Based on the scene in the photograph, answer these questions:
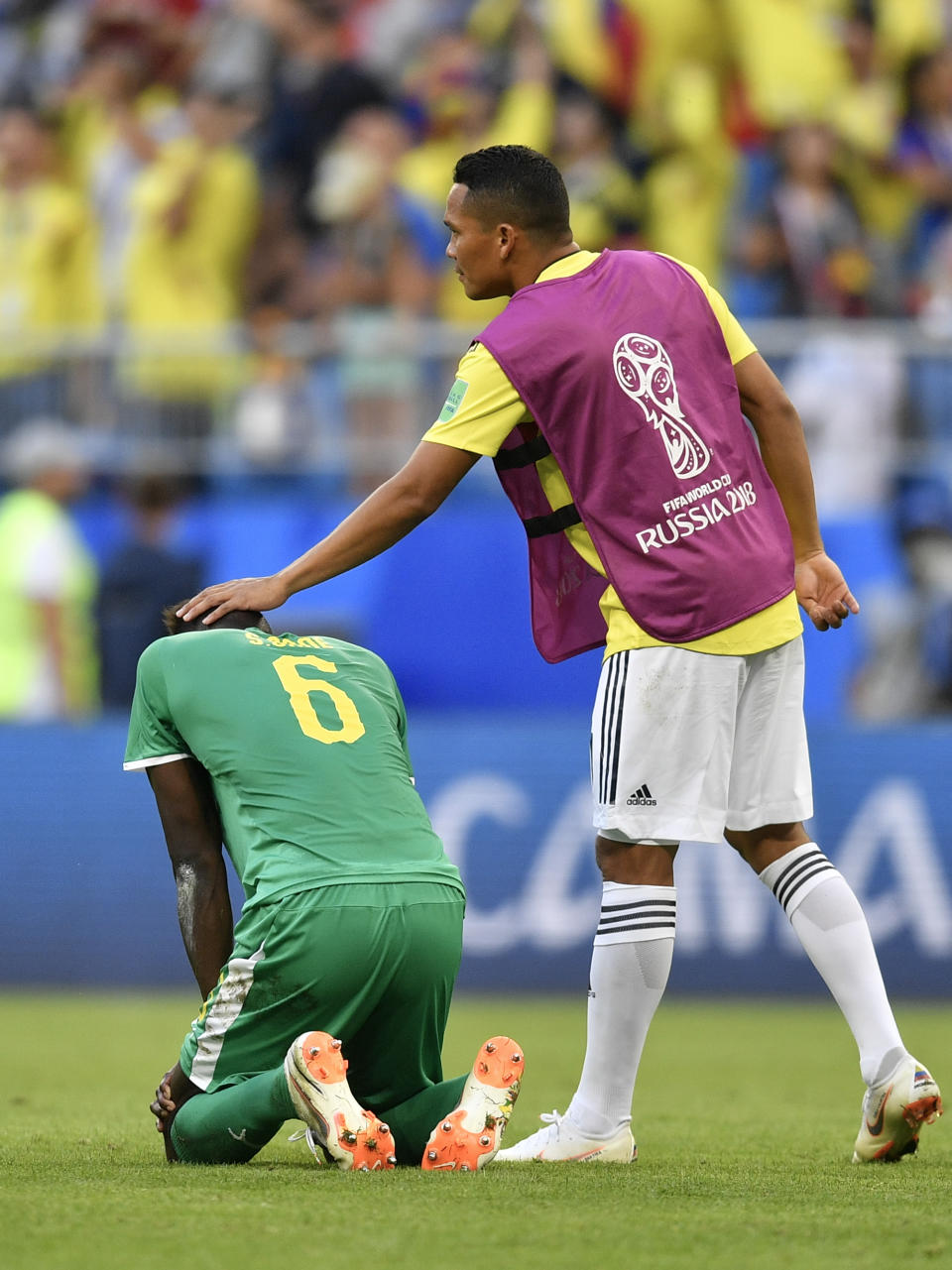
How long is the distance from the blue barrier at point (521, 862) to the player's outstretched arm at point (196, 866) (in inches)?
199

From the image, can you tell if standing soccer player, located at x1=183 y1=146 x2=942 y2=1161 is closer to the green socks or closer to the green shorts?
the green shorts

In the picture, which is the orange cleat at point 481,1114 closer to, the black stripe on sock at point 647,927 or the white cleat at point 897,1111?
the black stripe on sock at point 647,927

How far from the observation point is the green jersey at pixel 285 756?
3963mm

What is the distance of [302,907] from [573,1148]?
0.87m

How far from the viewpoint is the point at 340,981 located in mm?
3895

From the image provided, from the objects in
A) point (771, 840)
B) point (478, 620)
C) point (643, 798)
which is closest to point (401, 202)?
point (478, 620)

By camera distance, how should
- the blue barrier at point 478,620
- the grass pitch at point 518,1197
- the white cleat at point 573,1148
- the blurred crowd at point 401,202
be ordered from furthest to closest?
1. the blurred crowd at point 401,202
2. the blue barrier at point 478,620
3. the white cleat at point 573,1148
4. the grass pitch at point 518,1197

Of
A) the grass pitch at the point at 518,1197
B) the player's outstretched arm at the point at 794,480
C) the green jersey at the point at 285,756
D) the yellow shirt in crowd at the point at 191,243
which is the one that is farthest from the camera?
the yellow shirt in crowd at the point at 191,243

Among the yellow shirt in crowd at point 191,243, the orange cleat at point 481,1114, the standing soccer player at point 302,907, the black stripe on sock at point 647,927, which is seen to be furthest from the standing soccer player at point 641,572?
the yellow shirt in crowd at point 191,243

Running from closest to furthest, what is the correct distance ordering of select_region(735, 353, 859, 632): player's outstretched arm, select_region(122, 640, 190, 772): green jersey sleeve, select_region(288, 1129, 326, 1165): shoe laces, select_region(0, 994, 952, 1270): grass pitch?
select_region(0, 994, 952, 1270): grass pitch → select_region(288, 1129, 326, 1165): shoe laces → select_region(122, 640, 190, 772): green jersey sleeve → select_region(735, 353, 859, 632): player's outstretched arm

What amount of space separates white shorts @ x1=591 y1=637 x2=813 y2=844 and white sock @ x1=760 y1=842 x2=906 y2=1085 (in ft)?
0.48

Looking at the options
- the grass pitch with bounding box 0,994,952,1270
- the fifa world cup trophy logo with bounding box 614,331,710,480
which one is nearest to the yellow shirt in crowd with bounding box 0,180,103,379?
the grass pitch with bounding box 0,994,952,1270

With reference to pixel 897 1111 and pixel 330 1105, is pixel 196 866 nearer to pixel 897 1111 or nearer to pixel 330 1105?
pixel 330 1105

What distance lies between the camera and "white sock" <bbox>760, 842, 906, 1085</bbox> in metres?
4.29
